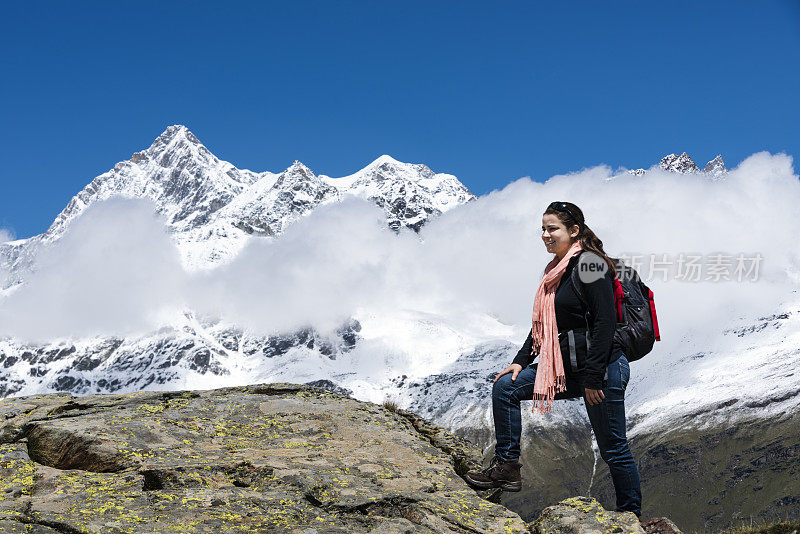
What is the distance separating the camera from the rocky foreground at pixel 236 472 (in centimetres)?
823

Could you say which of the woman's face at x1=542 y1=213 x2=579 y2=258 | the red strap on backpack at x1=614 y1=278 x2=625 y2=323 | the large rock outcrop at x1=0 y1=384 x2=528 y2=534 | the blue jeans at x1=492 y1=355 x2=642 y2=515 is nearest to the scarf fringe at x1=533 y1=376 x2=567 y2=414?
the blue jeans at x1=492 y1=355 x2=642 y2=515

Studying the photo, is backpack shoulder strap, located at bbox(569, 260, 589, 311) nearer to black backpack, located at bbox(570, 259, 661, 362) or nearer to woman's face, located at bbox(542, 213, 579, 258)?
black backpack, located at bbox(570, 259, 661, 362)

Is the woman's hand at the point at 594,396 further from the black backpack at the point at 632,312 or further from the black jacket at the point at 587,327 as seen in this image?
the black backpack at the point at 632,312

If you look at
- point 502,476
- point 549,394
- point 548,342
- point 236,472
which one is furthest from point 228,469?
point 548,342

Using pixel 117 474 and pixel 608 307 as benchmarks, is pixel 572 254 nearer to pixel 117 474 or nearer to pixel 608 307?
pixel 608 307

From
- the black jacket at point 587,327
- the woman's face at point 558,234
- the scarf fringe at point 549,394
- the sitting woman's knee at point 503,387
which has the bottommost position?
the scarf fringe at point 549,394

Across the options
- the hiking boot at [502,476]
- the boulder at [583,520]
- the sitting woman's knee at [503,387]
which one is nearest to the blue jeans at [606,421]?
the sitting woman's knee at [503,387]

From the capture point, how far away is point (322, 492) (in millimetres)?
9359

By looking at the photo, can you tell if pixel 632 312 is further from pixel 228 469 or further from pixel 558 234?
pixel 228 469

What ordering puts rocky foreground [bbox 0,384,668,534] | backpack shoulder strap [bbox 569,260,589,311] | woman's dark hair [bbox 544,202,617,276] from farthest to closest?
1. woman's dark hair [bbox 544,202,617,276]
2. backpack shoulder strap [bbox 569,260,589,311]
3. rocky foreground [bbox 0,384,668,534]

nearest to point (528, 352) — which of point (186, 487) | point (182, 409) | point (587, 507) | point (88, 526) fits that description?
point (587, 507)

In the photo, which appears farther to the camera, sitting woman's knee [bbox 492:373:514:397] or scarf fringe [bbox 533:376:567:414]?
sitting woman's knee [bbox 492:373:514:397]

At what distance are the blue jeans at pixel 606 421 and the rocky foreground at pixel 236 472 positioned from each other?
48 centimetres

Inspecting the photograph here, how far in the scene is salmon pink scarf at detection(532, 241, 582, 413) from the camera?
363 inches
